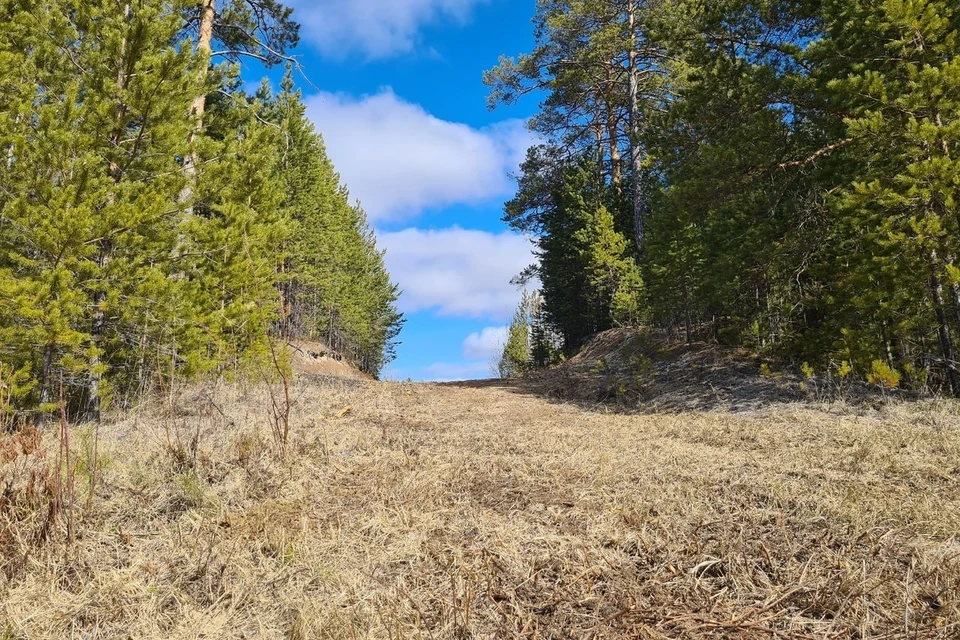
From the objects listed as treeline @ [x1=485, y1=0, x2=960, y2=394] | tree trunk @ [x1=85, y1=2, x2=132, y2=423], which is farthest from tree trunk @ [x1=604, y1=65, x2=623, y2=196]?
tree trunk @ [x1=85, y1=2, x2=132, y2=423]

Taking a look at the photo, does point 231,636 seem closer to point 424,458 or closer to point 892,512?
point 424,458

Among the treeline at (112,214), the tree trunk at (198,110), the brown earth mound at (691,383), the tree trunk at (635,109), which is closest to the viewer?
the treeline at (112,214)

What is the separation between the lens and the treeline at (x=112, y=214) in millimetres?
5910

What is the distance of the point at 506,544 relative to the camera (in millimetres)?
2672

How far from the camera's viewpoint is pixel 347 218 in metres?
29.5

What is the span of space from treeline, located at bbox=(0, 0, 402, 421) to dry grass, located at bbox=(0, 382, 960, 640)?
211 cm

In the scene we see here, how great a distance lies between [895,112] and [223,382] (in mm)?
10737

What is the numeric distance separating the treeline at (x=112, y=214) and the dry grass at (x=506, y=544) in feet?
6.92

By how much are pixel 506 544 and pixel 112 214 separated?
6.24 metres

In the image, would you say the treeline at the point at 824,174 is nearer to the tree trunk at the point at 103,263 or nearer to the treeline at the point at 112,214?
the treeline at the point at 112,214

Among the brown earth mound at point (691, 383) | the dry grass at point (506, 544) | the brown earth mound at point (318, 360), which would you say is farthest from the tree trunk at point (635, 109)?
the dry grass at point (506, 544)

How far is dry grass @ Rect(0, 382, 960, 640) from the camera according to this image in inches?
81.2

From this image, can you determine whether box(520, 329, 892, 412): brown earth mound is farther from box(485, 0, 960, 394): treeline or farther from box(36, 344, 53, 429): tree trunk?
box(36, 344, 53, 429): tree trunk

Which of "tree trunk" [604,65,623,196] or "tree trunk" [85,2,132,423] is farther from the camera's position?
"tree trunk" [604,65,623,196]
